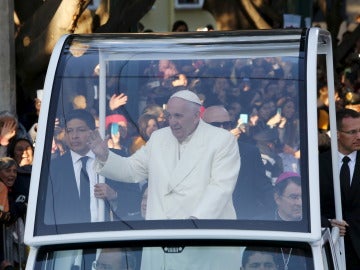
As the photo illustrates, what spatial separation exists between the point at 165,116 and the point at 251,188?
2.36 feet

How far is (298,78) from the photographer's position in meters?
7.55

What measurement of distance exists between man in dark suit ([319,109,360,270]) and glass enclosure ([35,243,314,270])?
2929mm

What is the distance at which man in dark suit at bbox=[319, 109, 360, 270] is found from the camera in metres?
9.92

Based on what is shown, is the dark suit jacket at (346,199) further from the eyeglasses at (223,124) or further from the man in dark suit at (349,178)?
the eyeglasses at (223,124)

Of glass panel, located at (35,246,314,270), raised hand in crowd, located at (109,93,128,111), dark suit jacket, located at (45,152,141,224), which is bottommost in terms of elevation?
glass panel, located at (35,246,314,270)

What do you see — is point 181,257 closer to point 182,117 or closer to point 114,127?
point 182,117

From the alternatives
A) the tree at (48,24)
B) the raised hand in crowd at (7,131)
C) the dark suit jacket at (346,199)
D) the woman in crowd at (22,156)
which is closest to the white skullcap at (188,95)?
the dark suit jacket at (346,199)

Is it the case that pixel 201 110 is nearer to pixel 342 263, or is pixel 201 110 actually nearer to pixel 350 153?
pixel 342 263

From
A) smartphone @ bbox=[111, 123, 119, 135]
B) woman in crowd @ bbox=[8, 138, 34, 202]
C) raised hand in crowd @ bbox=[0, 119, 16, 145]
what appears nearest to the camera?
smartphone @ bbox=[111, 123, 119, 135]

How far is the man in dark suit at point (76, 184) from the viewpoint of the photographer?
7305mm

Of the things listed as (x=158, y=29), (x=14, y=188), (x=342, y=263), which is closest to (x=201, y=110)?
(x=342, y=263)

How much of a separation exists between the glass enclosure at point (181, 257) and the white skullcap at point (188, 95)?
1054 mm

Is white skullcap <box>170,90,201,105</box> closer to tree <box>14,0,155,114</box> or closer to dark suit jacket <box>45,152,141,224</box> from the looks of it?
dark suit jacket <box>45,152,141,224</box>

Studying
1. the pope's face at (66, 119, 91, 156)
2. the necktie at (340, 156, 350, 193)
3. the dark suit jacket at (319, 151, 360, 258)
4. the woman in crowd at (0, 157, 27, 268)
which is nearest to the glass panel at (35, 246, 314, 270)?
the pope's face at (66, 119, 91, 156)
